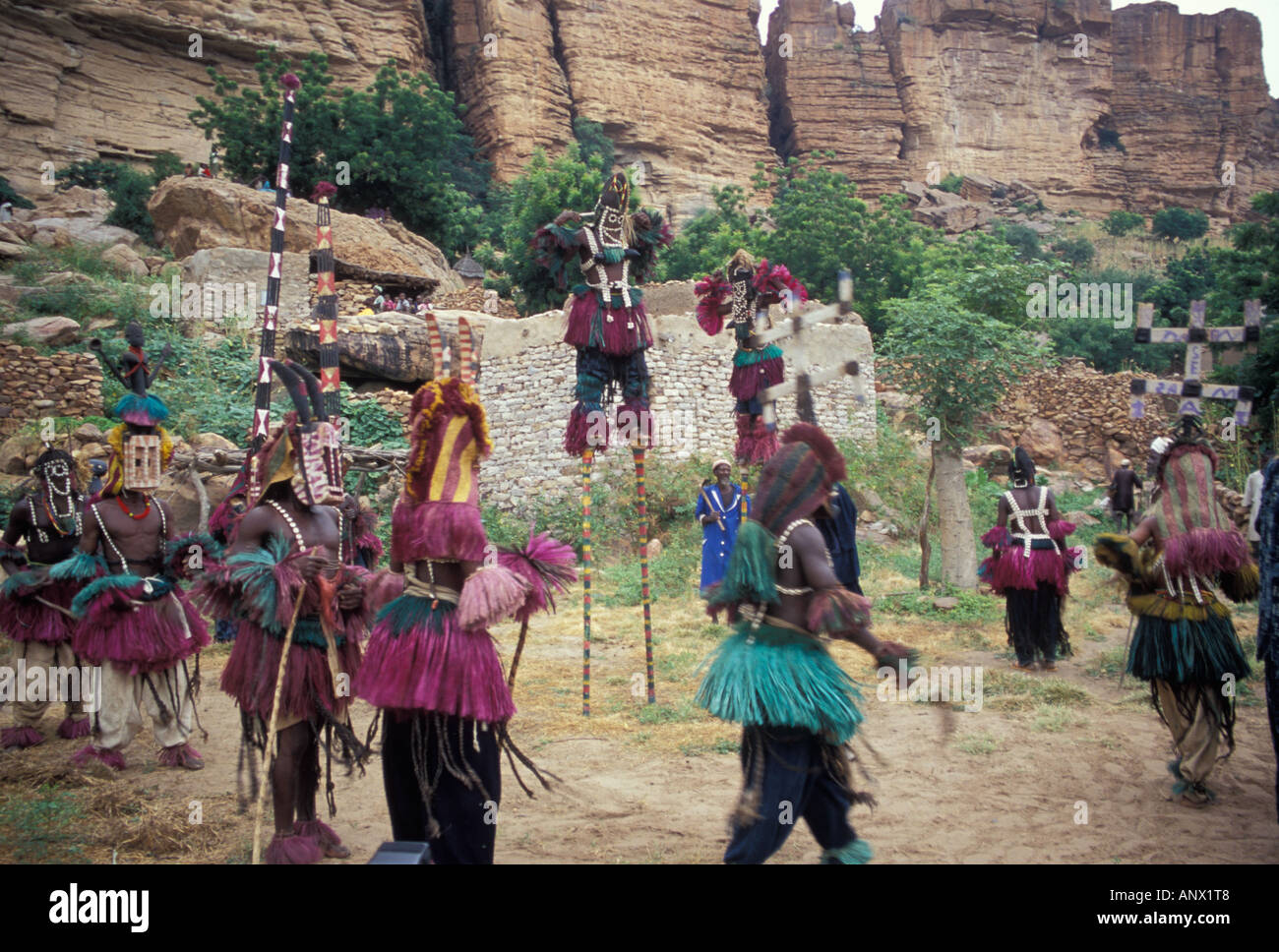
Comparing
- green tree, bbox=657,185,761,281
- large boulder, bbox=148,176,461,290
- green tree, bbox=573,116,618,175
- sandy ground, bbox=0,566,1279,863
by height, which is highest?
A: green tree, bbox=573,116,618,175

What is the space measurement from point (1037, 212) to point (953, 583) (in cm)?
5051

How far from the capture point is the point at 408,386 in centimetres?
1812

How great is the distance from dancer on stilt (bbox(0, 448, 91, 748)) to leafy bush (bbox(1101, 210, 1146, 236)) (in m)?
58.5

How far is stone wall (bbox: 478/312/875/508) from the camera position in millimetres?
14820

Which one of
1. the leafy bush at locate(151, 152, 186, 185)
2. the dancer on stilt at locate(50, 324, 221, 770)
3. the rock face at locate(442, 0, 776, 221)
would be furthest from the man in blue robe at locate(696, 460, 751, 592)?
the rock face at locate(442, 0, 776, 221)

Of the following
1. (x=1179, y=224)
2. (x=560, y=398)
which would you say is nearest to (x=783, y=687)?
(x=560, y=398)

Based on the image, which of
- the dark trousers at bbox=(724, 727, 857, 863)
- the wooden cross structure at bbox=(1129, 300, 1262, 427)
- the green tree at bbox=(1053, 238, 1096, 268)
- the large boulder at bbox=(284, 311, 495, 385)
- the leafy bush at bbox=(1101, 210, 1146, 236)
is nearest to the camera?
the dark trousers at bbox=(724, 727, 857, 863)

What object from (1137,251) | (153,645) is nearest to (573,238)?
(153,645)

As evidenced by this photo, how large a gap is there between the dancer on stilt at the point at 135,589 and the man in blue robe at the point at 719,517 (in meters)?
5.08

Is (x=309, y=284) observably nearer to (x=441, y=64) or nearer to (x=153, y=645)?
(x=153, y=645)

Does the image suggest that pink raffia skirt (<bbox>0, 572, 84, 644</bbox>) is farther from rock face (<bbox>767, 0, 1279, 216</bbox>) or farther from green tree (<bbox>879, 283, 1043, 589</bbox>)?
rock face (<bbox>767, 0, 1279, 216</bbox>)

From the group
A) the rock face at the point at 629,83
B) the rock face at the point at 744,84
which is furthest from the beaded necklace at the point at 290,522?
the rock face at the point at 629,83

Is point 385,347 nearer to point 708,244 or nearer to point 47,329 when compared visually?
point 47,329

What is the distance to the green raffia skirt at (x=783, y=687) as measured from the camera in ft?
10.7
